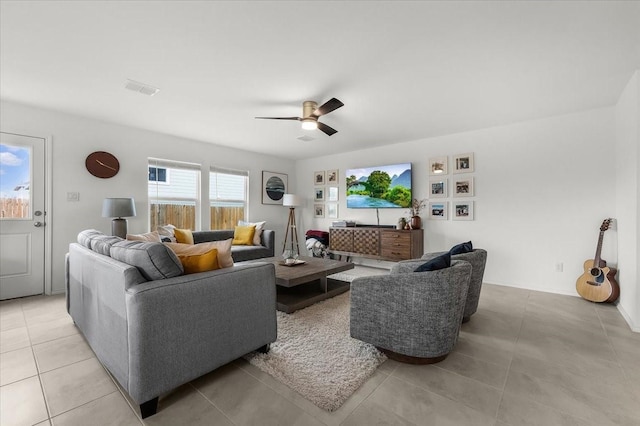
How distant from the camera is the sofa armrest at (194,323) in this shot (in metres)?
1.42

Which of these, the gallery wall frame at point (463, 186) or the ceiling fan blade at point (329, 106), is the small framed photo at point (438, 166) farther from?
the ceiling fan blade at point (329, 106)

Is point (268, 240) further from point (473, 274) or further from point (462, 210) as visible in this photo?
point (473, 274)

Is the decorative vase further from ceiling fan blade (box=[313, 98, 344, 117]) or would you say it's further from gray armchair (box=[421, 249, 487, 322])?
ceiling fan blade (box=[313, 98, 344, 117])

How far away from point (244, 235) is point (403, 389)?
3913 millimetres

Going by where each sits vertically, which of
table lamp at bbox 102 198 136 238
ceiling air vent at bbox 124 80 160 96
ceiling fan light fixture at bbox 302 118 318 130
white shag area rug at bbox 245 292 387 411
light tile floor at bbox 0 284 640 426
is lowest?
light tile floor at bbox 0 284 640 426

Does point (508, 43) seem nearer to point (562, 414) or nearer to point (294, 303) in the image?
point (562, 414)

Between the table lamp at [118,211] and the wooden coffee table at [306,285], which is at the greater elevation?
the table lamp at [118,211]

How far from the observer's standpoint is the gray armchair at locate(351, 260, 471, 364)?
184cm

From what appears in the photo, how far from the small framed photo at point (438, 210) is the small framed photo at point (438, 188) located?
0.12m

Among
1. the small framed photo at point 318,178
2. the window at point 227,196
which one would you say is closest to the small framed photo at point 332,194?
the small framed photo at point 318,178

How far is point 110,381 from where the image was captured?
5.76 feet

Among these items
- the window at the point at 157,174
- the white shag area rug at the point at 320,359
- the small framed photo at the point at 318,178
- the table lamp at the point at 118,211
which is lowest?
the white shag area rug at the point at 320,359

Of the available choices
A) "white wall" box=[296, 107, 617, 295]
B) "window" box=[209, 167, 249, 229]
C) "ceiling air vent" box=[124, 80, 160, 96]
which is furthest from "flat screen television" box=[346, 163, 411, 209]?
"ceiling air vent" box=[124, 80, 160, 96]

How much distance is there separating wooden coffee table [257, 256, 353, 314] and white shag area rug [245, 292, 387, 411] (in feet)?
0.92
